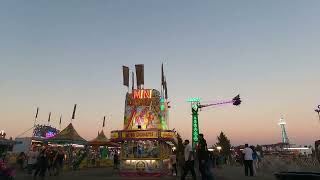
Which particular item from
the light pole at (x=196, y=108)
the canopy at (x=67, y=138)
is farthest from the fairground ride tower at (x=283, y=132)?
the canopy at (x=67, y=138)

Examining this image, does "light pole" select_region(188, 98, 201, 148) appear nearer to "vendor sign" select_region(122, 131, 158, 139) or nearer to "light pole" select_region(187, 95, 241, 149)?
"light pole" select_region(187, 95, 241, 149)

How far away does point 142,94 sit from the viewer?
2395cm

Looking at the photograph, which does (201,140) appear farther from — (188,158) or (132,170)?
(132,170)

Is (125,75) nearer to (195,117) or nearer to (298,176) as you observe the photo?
(298,176)

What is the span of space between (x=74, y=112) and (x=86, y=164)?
77.4 ft

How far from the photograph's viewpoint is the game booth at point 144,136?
21391mm

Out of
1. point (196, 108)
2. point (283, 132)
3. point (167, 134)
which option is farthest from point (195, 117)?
point (283, 132)

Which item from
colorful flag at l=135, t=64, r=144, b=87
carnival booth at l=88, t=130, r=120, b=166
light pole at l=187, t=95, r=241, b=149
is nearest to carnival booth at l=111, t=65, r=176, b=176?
colorful flag at l=135, t=64, r=144, b=87

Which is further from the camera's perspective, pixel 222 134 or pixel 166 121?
Answer: pixel 222 134

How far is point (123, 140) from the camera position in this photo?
2209 cm

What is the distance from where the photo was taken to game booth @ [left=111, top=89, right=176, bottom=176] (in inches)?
842

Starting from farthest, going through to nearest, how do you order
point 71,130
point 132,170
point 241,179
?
point 71,130
point 132,170
point 241,179

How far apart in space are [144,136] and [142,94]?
380cm

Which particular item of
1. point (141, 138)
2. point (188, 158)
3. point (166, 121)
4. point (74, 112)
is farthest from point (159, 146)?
point (74, 112)
